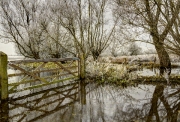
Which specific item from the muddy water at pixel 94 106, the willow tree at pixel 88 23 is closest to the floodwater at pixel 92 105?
the muddy water at pixel 94 106

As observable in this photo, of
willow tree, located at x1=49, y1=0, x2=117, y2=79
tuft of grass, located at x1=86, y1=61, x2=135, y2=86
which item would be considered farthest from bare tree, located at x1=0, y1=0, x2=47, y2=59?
tuft of grass, located at x1=86, y1=61, x2=135, y2=86

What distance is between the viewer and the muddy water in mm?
5293

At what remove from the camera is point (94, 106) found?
636 centimetres

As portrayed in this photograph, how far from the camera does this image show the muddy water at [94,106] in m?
5.29

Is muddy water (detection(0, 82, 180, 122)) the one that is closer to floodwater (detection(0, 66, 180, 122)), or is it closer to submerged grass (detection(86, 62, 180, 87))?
floodwater (detection(0, 66, 180, 122))

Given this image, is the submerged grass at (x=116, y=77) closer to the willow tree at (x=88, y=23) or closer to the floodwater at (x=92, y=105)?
the floodwater at (x=92, y=105)

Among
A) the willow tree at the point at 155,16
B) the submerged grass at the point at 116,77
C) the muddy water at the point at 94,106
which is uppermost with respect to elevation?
the willow tree at the point at 155,16

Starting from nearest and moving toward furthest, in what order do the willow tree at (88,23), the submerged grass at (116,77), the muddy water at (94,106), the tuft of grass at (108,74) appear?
the muddy water at (94,106) < the submerged grass at (116,77) < the tuft of grass at (108,74) < the willow tree at (88,23)

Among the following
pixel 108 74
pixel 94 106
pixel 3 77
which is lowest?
pixel 94 106

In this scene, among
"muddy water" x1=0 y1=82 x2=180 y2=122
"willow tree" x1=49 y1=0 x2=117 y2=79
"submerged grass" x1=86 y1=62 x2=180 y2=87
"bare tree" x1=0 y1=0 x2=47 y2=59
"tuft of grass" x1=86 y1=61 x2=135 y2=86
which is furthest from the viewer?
"bare tree" x1=0 y1=0 x2=47 y2=59

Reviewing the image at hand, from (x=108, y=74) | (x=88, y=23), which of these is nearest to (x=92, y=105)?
(x=108, y=74)

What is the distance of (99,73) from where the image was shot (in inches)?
462

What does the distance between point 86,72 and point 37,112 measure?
670 centimetres

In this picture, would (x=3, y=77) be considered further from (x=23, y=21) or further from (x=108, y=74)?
(x=23, y=21)
